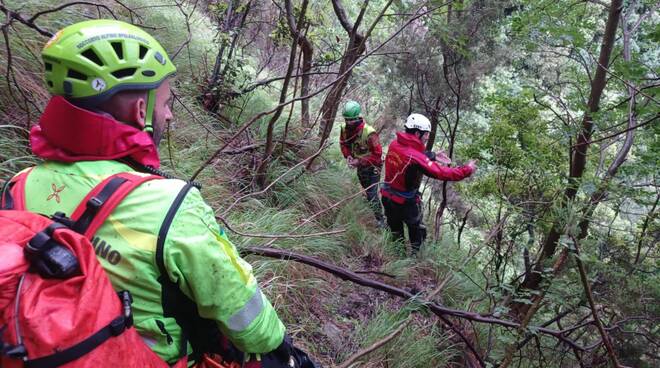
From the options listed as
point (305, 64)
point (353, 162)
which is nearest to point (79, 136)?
point (305, 64)

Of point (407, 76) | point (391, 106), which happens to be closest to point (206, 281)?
point (407, 76)

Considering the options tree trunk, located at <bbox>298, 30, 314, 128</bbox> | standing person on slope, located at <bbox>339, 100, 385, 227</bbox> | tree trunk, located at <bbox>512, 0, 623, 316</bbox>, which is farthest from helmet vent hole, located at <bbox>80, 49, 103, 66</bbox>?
standing person on slope, located at <bbox>339, 100, 385, 227</bbox>

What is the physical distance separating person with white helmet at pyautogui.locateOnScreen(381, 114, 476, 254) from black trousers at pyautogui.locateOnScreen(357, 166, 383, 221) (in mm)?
505

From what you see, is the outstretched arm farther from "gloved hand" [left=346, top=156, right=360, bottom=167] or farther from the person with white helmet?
"gloved hand" [left=346, top=156, right=360, bottom=167]

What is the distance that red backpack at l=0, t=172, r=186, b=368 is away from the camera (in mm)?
969

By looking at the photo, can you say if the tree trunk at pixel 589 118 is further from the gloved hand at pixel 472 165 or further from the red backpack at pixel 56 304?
the red backpack at pixel 56 304

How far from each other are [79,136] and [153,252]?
445 mm

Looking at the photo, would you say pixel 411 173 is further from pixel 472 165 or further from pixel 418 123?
pixel 472 165

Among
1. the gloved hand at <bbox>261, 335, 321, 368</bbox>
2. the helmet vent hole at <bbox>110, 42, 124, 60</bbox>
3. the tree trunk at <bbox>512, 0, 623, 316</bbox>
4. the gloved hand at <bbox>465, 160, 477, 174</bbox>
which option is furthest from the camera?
the gloved hand at <bbox>465, 160, 477, 174</bbox>

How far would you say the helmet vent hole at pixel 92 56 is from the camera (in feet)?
4.78

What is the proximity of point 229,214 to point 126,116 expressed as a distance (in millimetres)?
2853

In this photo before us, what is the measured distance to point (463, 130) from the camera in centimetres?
750

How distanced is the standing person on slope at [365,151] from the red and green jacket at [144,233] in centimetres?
556

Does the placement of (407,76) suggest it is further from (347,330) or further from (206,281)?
(206,281)
